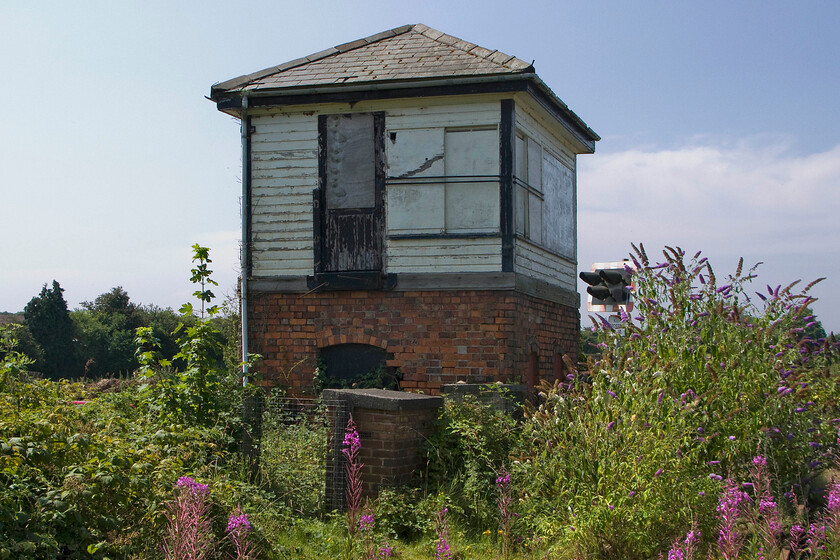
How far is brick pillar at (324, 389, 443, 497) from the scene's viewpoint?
7.42 metres

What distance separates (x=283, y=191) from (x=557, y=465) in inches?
302

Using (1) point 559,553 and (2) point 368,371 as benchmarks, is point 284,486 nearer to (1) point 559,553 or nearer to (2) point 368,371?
(1) point 559,553

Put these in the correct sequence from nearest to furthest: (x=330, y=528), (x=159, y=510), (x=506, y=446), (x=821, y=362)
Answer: (x=159, y=510)
(x=330, y=528)
(x=821, y=362)
(x=506, y=446)

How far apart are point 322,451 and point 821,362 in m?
4.69

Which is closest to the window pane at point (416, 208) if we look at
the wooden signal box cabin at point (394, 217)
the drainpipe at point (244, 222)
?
the wooden signal box cabin at point (394, 217)

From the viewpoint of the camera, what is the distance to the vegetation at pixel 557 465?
5152mm

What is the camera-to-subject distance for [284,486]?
7.76 meters

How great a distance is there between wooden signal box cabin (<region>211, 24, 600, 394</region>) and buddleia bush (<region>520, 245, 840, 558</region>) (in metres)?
4.85

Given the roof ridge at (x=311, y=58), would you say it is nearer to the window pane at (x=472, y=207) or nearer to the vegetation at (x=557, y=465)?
the window pane at (x=472, y=207)

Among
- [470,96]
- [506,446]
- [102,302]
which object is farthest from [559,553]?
[102,302]

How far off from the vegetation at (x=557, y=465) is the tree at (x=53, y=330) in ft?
130

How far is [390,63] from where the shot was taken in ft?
41.7

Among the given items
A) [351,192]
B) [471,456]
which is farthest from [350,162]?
[471,456]

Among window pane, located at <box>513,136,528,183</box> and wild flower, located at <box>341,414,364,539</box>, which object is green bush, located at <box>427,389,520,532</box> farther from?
window pane, located at <box>513,136,528,183</box>
